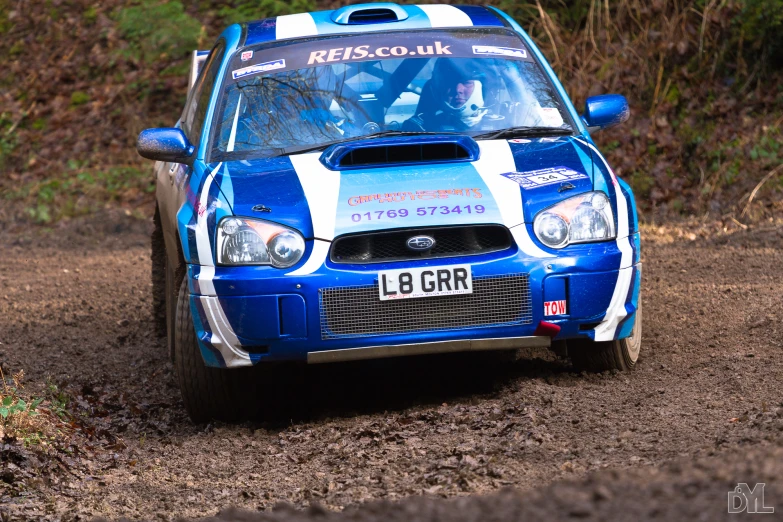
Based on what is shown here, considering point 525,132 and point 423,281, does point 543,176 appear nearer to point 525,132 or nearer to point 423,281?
point 525,132

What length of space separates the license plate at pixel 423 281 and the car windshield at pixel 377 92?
1036 mm

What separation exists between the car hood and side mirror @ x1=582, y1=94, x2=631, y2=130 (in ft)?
2.26

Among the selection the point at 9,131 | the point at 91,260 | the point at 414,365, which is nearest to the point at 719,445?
the point at 414,365

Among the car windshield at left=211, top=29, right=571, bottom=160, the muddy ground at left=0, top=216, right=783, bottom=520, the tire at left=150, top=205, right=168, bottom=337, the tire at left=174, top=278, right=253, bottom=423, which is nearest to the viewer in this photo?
the muddy ground at left=0, top=216, right=783, bottom=520

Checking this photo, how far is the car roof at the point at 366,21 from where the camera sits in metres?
6.39

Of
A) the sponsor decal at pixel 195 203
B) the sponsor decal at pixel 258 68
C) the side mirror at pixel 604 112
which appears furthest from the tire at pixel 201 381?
the side mirror at pixel 604 112

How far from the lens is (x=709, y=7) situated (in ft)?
40.5

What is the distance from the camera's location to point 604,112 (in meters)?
6.09

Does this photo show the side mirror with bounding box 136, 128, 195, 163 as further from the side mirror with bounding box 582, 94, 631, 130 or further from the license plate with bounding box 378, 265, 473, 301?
the side mirror with bounding box 582, 94, 631, 130

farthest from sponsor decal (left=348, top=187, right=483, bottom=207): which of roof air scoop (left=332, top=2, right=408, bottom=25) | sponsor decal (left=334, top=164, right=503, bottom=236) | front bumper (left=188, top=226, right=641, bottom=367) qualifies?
roof air scoop (left=332, top=2, right=408, bottom=25)

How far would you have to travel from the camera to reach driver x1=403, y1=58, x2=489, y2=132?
5883mm

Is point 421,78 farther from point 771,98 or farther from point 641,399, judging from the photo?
point 771,98

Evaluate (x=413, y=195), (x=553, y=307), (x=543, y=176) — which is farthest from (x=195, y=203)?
(x=553, y=307)

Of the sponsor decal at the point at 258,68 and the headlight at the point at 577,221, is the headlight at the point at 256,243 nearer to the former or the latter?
the headlight at the point at 577,221
